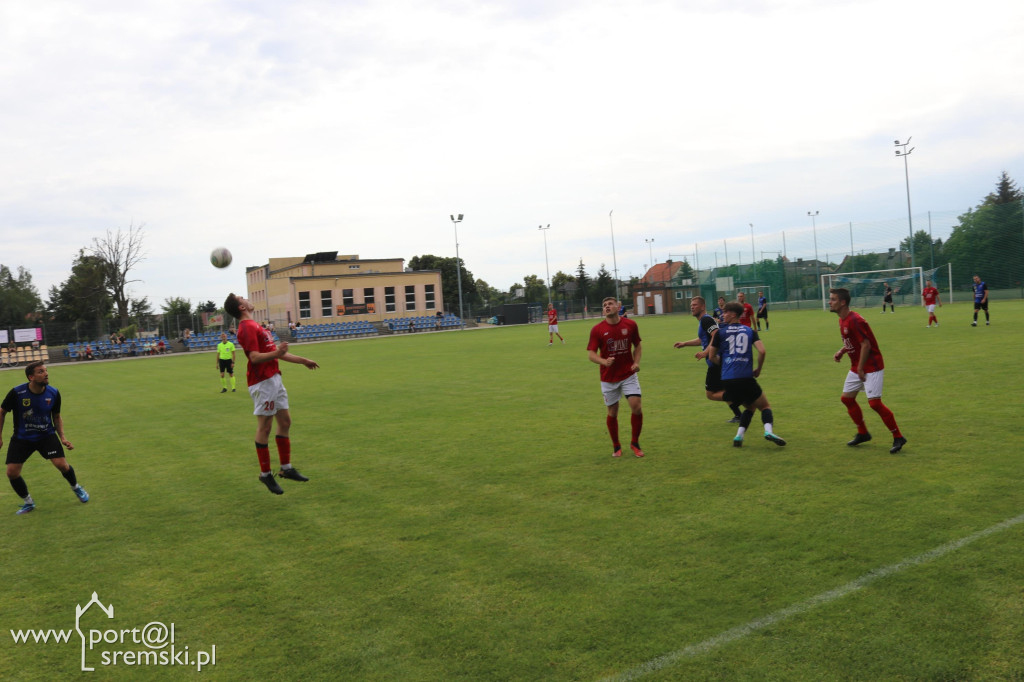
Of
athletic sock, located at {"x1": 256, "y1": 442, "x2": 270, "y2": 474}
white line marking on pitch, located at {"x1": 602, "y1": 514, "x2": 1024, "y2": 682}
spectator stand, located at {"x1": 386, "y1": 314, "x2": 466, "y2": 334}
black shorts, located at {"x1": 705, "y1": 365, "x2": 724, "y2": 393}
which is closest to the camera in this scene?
white line marking on pitch, located at {"x1": 602, "y1": 514, "x2": 1024, "y2": 682}

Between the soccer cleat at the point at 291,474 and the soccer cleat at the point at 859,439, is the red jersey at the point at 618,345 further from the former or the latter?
the soccer cleat at the point at 291,474

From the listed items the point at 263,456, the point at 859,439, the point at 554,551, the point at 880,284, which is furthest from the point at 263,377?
the point at 880,284

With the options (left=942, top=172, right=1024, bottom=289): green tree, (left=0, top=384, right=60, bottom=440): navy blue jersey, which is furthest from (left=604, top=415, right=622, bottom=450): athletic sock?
(left=942, top=172, right=1024, bottom=289): green tree

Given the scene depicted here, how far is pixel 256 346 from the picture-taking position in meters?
7.87

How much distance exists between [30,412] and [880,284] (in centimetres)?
5617

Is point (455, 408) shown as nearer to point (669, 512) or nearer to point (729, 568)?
point (669, 512)

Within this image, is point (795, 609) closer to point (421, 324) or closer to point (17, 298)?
point (421, 324)

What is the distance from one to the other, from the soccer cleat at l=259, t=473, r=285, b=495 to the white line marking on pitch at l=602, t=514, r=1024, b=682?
5320mm

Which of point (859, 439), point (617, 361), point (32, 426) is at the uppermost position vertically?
point (617, 361)

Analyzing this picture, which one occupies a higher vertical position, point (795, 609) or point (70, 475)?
point (70, 475)

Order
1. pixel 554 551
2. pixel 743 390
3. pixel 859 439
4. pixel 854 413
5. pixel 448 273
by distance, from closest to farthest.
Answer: pixel 554 551
pixel 854 413
pixel 859 439
pixel 743 390
pixel 448 273

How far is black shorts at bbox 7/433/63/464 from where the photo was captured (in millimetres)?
7879

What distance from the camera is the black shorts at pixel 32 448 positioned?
788 centimetres

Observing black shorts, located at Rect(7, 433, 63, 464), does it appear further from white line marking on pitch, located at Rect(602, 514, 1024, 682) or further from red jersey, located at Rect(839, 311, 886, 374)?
red jersey, located at Rect(839, 311, 886, 374)
